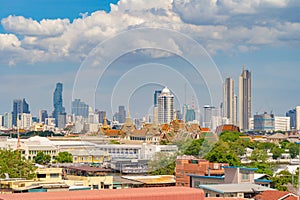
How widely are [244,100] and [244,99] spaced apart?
13.0 inches

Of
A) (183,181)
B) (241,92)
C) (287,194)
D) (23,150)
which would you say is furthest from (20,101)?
(287,194)

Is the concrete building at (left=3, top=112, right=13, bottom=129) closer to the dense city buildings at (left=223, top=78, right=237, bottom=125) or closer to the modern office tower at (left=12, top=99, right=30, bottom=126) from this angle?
the modern office tower at (left=12, top=99, right=30, bottom=126)

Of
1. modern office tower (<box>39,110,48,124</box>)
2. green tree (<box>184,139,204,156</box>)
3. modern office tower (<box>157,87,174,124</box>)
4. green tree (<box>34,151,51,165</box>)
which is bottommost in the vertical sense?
green tree (<box>34,151,51,165</box>)

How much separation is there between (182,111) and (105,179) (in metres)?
9.39

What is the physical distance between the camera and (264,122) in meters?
78.4

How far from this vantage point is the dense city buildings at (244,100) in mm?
73400

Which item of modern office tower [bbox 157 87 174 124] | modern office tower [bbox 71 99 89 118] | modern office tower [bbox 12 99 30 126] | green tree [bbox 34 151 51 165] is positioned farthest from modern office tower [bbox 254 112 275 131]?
modern office tower [bbox 71 99 89 118]

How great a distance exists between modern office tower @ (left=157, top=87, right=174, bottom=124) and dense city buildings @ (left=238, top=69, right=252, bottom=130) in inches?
1923

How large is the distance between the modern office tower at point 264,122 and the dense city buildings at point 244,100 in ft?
4.12

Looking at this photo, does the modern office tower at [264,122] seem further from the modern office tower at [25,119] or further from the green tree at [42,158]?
the green tree at [42,158]

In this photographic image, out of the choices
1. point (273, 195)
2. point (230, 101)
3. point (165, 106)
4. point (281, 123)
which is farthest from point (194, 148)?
point (281, 123)

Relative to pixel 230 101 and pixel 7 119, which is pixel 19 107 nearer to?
pixel 7 119

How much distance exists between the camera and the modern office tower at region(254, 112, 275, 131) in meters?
77.6

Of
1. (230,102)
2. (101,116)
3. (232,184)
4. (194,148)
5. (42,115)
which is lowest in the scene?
(232,184)
